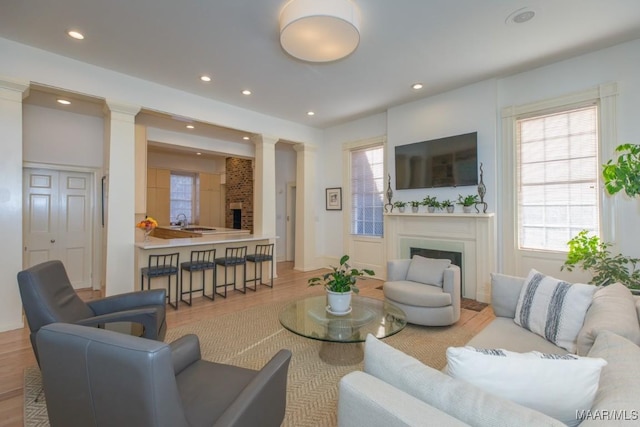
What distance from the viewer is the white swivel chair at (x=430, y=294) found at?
3.32m

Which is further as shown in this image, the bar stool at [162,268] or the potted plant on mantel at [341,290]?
the bar stool at [162,268]

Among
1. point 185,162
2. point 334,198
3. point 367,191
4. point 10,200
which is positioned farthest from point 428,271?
point 185,162

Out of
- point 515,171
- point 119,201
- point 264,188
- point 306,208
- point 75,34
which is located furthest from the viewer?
point 306,208

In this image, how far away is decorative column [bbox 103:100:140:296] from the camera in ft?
13.4

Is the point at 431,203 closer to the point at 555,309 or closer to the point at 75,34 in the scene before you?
the point at 555,309

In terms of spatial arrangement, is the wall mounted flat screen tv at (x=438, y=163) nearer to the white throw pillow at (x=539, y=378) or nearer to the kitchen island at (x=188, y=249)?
the kitchen island at (x=188, y=249)

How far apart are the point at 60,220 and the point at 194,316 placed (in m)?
3.07

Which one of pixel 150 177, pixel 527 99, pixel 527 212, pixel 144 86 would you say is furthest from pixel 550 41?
pixel 150 177

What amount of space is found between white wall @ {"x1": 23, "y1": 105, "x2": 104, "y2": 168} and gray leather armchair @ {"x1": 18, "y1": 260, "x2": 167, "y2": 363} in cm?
320

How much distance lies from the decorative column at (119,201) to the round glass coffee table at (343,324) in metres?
2.72

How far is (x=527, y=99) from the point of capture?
13.5ft

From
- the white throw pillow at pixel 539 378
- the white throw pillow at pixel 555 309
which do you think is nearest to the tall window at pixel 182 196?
the white throw pillow at pixel 555 309

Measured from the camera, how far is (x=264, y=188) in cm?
588

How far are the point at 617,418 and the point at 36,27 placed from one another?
16.7 ft
